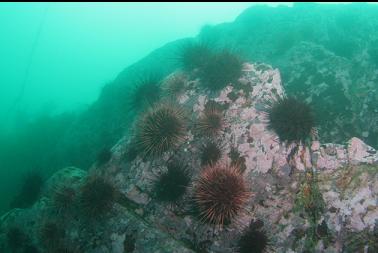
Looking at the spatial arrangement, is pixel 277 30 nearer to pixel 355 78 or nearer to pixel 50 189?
pixel 355 78

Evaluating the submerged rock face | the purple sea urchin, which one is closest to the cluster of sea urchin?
the submerged rock face

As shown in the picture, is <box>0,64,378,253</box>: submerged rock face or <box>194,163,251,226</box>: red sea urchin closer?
<box>194,163,251,226</box>: red sea urchin

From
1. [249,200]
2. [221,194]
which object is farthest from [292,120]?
[221,194]

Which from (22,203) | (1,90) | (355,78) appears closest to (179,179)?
(22,203)

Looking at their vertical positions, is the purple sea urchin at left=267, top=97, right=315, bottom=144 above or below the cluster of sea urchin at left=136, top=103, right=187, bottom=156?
above

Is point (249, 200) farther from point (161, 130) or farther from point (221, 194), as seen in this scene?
point (161, 130)

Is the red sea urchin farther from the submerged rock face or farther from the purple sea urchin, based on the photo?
the purple sea urchin
